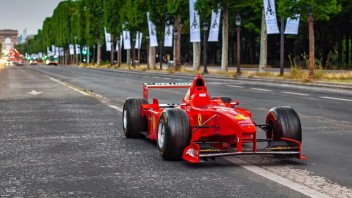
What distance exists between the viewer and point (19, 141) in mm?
10508

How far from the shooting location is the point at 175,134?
25.9 ft

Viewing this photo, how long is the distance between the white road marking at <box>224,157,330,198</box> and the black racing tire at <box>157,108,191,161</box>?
71cm

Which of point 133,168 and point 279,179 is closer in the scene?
point 279,179

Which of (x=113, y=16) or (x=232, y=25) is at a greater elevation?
(x=113, y=16)

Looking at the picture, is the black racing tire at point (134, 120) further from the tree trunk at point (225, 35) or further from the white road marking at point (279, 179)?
the tree trunk at point (225, 35)

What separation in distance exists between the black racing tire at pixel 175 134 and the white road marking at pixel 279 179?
0.71 metres

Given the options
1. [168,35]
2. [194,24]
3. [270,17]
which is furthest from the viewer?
[168,35]

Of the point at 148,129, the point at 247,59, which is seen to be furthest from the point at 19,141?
the point at 247,59

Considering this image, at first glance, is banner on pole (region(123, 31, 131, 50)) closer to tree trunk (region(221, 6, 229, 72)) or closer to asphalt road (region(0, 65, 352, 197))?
tree trunk (region(221, 6, 229, 72))

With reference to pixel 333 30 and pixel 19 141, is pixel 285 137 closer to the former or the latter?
pixel 19 141

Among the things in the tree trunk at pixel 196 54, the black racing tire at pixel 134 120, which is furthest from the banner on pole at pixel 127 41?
the black racing tire at pixel 134 120

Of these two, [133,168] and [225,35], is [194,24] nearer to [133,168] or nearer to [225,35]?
[225,35]

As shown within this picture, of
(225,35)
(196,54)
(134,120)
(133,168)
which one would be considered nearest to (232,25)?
(196,54)

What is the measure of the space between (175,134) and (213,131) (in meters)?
0.67
